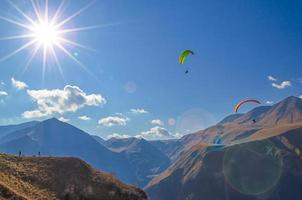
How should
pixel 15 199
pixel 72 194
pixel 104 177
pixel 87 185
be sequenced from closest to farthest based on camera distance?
pixel 15 199
pixel 72 194
pixel 87 185
pixel 104 177

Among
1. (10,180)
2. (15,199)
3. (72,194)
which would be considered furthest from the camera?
(72,194)

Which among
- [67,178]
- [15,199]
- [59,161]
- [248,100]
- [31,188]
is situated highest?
[248,100]

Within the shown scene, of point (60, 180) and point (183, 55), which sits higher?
point (183, 55)

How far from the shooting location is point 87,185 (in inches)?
2943

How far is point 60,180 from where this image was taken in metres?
73.1

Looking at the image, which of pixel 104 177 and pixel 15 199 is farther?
pixel 104 177

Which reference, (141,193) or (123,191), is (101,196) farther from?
(141,193)

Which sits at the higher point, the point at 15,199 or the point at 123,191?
the point at 123,191

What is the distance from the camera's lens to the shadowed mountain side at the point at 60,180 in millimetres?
64562

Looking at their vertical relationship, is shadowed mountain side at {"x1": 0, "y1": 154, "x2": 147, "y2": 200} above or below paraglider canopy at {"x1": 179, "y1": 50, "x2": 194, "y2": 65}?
below

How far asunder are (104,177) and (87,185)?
Result: 7107 mm

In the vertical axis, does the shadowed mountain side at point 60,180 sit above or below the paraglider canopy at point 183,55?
below

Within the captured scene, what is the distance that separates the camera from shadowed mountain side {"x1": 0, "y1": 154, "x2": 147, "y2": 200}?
2542 inches

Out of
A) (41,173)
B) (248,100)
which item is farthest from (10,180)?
(248,100)
